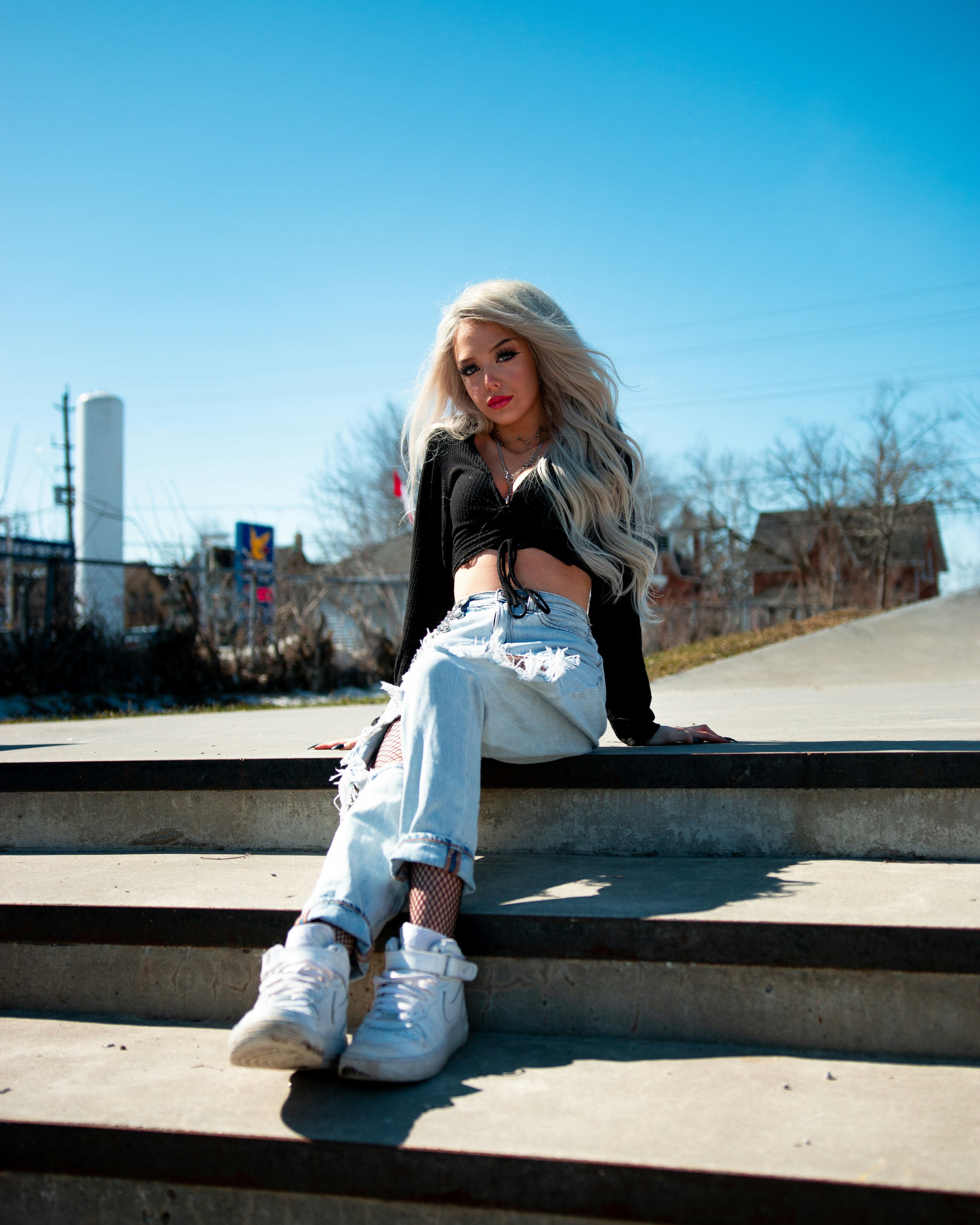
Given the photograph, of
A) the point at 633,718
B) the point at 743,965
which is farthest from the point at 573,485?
the point at 743,965

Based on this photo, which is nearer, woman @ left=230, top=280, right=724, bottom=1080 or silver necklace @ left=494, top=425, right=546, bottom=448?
woman @ left=230, top=280, right=724, bottom=1080

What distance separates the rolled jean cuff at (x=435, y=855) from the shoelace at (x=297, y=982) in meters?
0.22

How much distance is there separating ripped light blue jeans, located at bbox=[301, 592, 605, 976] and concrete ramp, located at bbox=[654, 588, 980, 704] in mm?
4151

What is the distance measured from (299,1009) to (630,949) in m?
0.55

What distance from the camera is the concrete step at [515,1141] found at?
43.2 inches

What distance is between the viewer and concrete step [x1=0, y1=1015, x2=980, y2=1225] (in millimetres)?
1097

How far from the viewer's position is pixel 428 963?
1460 mm

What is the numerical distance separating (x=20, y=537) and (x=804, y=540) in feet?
82.0

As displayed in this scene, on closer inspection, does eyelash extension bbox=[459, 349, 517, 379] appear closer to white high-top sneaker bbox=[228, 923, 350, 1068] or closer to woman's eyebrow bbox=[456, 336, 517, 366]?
woman's eyebrow bbox=[456, 336, 517, 366]

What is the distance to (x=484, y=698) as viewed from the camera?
1.80m

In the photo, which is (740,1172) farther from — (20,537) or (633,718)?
(20,537)

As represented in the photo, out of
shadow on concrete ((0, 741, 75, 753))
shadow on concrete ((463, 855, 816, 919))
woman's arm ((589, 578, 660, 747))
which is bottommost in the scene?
shadow on concrete ((463, 855, 816, 919))

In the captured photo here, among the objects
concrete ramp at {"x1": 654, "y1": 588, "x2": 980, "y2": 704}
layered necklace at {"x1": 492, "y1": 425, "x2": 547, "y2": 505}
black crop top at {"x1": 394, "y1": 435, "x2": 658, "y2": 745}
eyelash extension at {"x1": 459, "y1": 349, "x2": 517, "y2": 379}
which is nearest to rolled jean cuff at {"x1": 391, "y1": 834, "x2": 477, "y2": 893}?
black crop top at {"x1": 394, "y1": 435, "x2": 658, "y2": 745}

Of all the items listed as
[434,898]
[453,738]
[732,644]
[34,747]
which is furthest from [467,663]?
[732,644]
